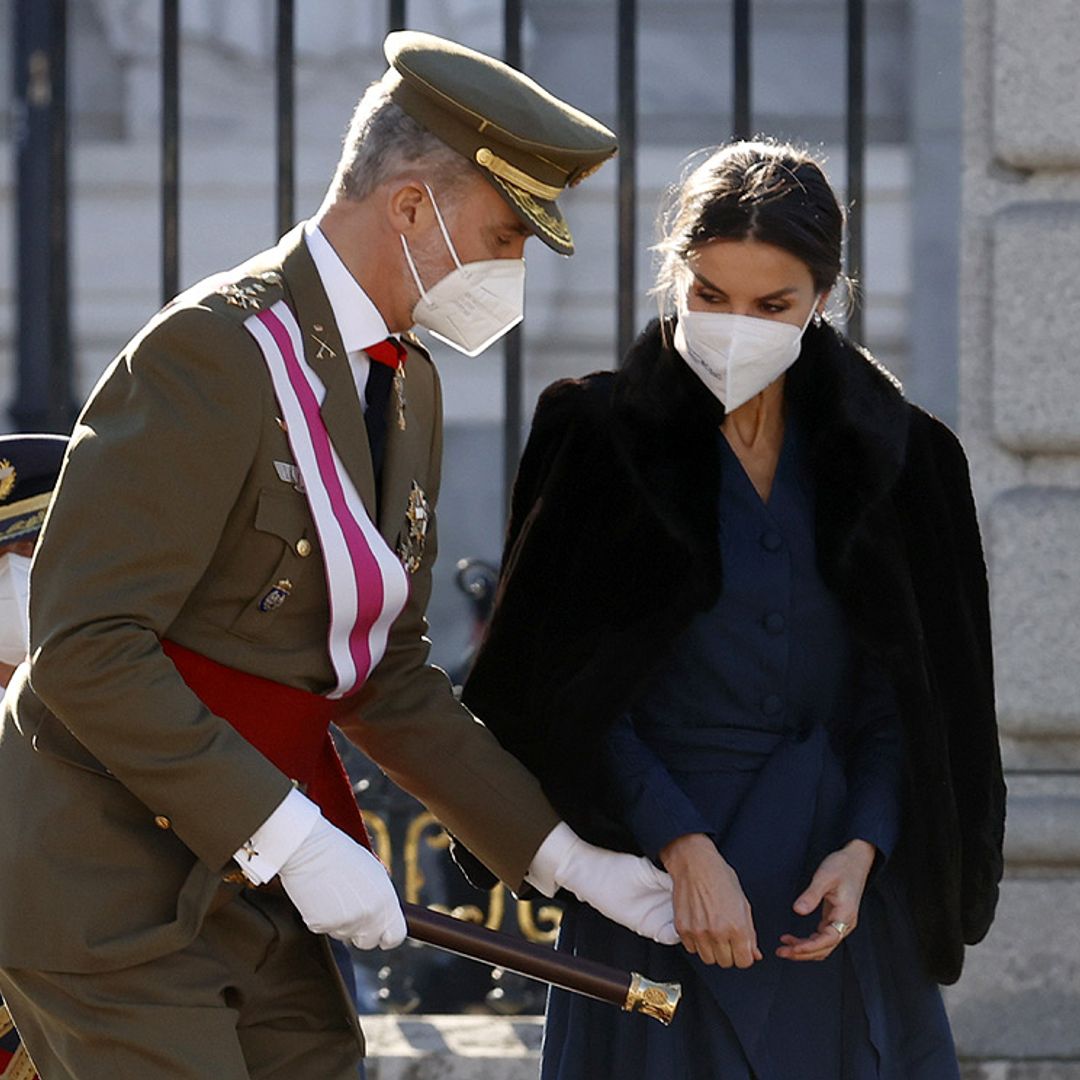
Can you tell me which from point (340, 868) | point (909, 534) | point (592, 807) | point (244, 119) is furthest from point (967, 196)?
point (244, 119)

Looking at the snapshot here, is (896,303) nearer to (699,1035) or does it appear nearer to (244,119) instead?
(244,119)

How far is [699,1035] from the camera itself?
2936 millimetres


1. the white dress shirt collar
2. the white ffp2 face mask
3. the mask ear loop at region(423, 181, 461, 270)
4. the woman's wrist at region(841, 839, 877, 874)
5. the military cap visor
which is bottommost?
the woman's wrist at region(841, 839, 877, 874)

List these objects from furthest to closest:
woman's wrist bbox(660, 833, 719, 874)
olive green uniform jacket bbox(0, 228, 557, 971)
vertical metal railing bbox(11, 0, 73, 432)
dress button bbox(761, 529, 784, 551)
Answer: vertical metal railing bbox(11, 0, 73, 432), dress button bbox(761, 529, 784, 551), woman's wrist bbox(660, 833, 719, 874), olive green uniform jacket bbox(0, 228, 557, 971)

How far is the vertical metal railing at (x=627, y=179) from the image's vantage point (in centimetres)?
461

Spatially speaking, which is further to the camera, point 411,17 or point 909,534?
point 411,17

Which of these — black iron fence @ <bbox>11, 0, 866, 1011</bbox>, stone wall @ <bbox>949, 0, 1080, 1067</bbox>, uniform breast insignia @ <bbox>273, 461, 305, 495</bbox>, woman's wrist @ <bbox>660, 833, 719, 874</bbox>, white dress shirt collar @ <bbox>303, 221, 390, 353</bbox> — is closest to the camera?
uniform breast insignia @ <bbox>273, 461, 305, 495</bbox>

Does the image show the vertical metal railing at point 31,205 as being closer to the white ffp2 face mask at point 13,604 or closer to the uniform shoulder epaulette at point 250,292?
the white ffp2 face mask at point 13,604

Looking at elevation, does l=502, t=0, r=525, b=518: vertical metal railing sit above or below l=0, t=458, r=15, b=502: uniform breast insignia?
above

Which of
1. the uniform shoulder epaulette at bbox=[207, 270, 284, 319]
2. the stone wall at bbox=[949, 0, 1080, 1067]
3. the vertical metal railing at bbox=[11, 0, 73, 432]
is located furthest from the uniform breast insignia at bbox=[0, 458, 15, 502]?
the vertical metal railing at bbox=[11, 0, 73, 432]

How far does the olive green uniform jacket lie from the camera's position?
2389 millimetres

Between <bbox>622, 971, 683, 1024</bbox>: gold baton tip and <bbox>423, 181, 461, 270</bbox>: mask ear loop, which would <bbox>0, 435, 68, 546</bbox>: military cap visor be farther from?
<bbox>622, 971, 683, 1024</bbox>: gold baton tip

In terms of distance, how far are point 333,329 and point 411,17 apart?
171 inches

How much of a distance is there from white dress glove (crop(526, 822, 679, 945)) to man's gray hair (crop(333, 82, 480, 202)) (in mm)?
812
